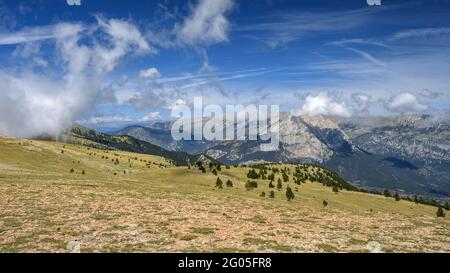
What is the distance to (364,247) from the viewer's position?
2797cm

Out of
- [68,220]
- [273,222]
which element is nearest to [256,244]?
[273,222]

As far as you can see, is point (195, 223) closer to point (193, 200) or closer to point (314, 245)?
point (314, 245)

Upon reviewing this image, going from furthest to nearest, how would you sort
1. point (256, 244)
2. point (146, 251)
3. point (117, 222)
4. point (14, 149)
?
point (14, 149) < point (117, 222) < point (256, 244) < point (146, 251)

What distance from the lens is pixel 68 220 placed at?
3431 cm

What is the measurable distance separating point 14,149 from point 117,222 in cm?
11191

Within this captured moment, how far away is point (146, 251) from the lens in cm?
2433
